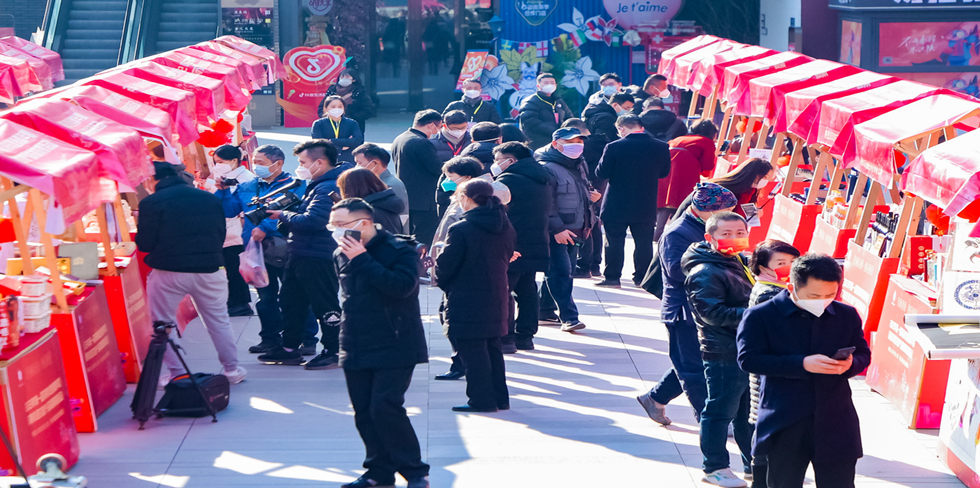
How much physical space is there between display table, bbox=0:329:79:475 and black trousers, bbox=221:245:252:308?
12.2ft

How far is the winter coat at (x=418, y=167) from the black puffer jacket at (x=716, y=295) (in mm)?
5814

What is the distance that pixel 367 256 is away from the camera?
6.34m

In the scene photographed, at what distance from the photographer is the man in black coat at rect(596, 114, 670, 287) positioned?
1162 centimetres

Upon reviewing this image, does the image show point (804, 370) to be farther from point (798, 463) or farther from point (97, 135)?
point (97, 135)

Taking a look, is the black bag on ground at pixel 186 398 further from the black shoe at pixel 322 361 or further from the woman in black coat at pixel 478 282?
the woman in black coat at pixel 478 282

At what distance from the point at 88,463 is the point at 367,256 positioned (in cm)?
232

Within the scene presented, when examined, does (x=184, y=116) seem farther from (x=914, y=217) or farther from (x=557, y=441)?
(x=914, y=217)

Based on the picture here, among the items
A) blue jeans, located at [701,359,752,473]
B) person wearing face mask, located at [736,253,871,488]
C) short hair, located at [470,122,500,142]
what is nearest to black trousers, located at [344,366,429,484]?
blue jeans, located at [701,359,752,473]

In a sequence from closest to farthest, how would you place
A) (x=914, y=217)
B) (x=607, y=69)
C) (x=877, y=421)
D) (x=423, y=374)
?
(x=877, y=421), (x=914, y=217), (x=423, y=374), (x=607, y=69)

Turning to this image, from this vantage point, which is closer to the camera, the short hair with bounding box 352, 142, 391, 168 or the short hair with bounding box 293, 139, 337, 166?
the short hair with bounding box 293, 139, 337, 166

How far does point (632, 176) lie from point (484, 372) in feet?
13.2

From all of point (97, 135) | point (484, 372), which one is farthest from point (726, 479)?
point (97, 135)

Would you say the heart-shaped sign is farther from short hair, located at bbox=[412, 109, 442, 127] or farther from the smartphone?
the smartphone

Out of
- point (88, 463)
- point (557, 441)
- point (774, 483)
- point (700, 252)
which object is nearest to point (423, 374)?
point (557, 441)
